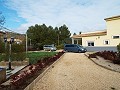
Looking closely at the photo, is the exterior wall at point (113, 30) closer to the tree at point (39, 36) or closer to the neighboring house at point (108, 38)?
the neighboring house at point (108, 38)

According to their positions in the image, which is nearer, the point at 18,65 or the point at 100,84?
the point at 100,84

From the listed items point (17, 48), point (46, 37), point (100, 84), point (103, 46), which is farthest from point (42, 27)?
point (100, 84)

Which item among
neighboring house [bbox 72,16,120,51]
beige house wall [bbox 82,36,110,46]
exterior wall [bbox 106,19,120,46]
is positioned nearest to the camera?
exterior wall [bbox 106,19,120,46]

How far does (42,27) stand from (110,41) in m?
35.1

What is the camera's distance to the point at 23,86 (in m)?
7.91

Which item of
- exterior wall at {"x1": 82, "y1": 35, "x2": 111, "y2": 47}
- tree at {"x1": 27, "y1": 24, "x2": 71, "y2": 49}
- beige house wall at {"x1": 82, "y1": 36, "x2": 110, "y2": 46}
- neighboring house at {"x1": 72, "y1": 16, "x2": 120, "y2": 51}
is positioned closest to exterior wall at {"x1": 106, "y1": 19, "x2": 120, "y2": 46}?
neighboring house at {"x1": 72, "y1": 16, "x2": 120, "y2": 51}

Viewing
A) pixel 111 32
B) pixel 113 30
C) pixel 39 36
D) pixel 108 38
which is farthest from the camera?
pixel 39 36

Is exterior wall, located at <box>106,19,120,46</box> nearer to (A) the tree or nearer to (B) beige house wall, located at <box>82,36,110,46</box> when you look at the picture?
(B) beige house wall, located at <box>82,36,110,46</box>

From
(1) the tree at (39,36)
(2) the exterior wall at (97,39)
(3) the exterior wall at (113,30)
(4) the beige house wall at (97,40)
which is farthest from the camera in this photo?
(1) the tree at (39,36)

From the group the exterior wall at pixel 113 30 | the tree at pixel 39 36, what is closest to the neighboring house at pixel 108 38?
the exterior wall at pixel 113 30

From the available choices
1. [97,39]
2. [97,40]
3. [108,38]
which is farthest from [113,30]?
[97,40]

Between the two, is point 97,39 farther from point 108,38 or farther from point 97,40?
point 108,38

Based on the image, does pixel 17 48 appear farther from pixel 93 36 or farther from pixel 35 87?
pixel 93 36

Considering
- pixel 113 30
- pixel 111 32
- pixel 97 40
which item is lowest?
pixel 97 40
